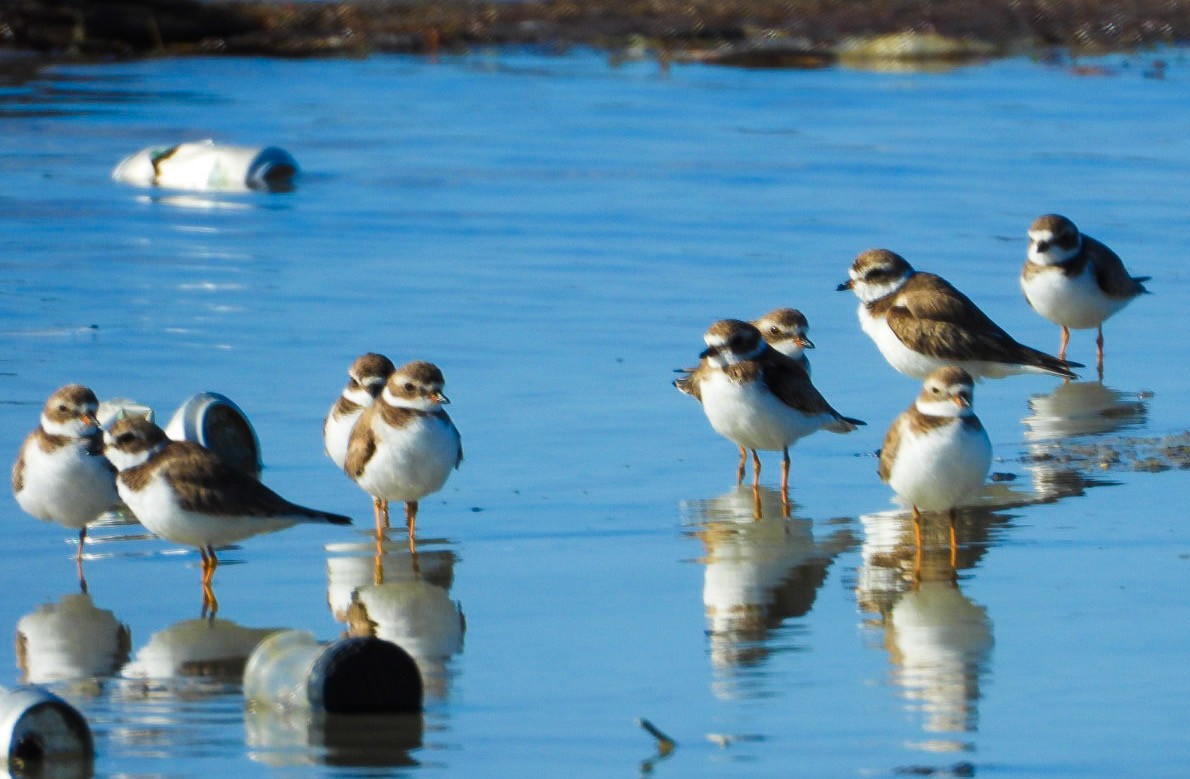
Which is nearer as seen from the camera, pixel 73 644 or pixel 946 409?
pixel 73 644

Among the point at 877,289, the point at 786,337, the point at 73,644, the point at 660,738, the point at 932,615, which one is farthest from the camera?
the point at 877,289

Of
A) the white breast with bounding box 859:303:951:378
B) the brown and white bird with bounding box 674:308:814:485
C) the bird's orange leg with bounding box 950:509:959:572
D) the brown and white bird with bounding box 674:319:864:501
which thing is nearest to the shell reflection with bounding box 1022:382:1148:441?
the white breast with bounding box 859:303:951:378

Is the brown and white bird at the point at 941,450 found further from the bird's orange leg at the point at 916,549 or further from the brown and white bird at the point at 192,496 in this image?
the brown and white bird at the point at 192,496

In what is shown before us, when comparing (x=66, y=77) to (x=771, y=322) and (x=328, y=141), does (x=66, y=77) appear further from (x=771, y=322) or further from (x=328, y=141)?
(x=771, y=322)

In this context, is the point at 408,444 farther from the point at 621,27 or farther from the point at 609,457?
the point at 621,27

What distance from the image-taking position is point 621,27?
31875mm

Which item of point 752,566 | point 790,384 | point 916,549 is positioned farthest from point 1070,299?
point 752,566

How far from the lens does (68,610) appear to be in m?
7.46

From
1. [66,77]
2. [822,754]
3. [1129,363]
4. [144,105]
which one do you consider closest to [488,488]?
[822,754]

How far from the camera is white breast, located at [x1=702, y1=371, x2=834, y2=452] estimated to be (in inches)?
368

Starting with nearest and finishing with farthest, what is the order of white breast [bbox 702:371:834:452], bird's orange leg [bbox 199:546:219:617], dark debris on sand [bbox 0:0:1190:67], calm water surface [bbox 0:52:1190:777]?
calm water surface [bbox 0:52:1190:777], bird's orange leg [bbox 199:546:219:617], white breast [bbox 702:371:834:452], dark debris on sand [bbox 0:0:1190:67]

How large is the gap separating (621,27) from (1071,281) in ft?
66.4

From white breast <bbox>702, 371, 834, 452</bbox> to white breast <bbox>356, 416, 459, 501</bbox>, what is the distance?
5.27 ft

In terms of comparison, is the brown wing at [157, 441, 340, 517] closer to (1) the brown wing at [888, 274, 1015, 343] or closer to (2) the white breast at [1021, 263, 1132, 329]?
(1) the brown wing at [888, 274, 1015, 343]
